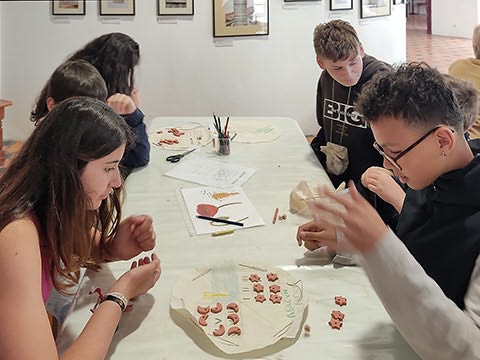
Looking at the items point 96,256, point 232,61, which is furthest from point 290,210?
point 232,61

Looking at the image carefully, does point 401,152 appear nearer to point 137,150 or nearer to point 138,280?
point 138,280

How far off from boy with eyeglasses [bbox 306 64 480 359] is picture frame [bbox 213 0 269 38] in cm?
343

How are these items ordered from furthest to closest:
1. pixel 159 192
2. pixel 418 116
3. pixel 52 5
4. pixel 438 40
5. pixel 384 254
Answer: pixel 438 40
pixel 52 5
pixel 159 192
pixel 418 116
pixel 384 254

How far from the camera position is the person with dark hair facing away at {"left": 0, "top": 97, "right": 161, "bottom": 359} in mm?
937

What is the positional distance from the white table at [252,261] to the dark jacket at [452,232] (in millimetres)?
147

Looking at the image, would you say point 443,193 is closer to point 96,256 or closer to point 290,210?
point 290,210

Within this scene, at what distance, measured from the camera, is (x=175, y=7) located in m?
4.37

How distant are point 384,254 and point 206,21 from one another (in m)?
3.87

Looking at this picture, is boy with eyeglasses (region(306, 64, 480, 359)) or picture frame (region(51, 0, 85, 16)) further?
picture frame (region(51, 0, 85, 16))

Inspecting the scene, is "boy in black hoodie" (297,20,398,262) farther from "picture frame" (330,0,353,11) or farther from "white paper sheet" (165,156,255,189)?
"picture frame" (330,0,353,11)

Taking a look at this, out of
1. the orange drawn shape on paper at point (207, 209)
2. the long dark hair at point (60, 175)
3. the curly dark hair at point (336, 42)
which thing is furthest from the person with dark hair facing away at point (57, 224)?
the curly dark hair at point (336, 42)

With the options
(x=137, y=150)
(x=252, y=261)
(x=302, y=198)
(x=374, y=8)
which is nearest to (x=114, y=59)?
(x=137, y=150)

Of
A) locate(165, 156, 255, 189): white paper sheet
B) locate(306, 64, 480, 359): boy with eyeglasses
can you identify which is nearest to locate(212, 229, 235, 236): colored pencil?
locate(165, 156, 255, 189): white paper sheet

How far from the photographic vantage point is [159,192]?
189 centimetres
